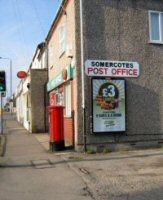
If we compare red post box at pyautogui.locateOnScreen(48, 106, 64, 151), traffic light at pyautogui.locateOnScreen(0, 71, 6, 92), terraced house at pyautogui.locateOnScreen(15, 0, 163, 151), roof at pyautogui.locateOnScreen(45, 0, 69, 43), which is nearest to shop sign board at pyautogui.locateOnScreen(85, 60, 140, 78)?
terraced house at pyautogui.locateOnScreen(15, 0, 163, 151)

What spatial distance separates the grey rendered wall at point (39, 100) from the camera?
74.4ft

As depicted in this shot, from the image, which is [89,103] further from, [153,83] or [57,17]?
[57,17]

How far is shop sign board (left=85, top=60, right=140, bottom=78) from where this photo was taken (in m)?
13.1

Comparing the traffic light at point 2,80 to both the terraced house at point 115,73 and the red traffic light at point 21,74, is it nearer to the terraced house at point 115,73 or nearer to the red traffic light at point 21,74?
the terraced house at point 115,73

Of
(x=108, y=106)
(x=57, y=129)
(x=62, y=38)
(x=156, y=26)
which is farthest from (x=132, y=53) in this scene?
(x=57, y=129)

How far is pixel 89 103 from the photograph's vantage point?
13.1 m

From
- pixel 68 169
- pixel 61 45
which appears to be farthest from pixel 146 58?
pixel 68 169

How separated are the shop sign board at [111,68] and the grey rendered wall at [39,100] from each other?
33.0 ft

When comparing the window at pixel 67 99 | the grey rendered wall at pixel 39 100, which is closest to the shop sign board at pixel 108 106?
the window at pixel 67 99

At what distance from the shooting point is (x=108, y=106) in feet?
43.9

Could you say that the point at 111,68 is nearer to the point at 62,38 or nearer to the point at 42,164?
the point at 62,38

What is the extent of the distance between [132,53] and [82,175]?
6.24 metres

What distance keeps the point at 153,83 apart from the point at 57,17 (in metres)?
5.79

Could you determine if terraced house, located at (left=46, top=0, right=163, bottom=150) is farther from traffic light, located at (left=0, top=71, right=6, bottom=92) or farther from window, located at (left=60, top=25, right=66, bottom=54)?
traffic light, located at (left=0, top=71, right=6, bottom=92)
